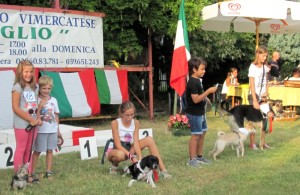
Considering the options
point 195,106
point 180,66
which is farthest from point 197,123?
point 180,66

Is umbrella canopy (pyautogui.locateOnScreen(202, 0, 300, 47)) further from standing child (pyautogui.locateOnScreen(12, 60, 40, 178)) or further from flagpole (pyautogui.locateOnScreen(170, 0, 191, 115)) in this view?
standing child (pyautogui.locateOnScreen(12, 60, 40, 178))

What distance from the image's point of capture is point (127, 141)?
6148mm

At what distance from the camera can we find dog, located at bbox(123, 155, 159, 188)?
5.41 metres

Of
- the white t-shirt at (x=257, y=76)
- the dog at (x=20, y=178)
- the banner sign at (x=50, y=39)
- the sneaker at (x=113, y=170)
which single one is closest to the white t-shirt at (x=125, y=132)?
the sneaker at (x=113, y=170)

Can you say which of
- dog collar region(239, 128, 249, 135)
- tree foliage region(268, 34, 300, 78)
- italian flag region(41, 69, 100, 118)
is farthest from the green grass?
tree foliage region(268, 34, 300, 78)

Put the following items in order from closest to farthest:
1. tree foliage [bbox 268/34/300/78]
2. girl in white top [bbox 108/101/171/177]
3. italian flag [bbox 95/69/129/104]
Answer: girl in white top [bbox 108/101/171/177] → italian flag [bbox 95/69/129/104] → tree foliage [bbox 268/34/300/78]

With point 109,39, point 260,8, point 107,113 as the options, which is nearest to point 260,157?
point 260,8

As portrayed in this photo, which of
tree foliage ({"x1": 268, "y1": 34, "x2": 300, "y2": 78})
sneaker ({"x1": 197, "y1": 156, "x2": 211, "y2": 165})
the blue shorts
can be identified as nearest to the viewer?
the blue shorts

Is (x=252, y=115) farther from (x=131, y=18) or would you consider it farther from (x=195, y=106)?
(x=131, y=18)

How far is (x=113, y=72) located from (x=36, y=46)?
6.88ft

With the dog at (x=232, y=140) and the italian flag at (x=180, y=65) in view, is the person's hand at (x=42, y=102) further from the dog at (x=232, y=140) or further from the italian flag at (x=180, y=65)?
the italian flag at (x=180, y=65)

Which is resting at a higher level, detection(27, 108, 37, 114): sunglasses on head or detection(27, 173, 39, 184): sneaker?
detection(27, 108, 37, 114): sunglasses on head

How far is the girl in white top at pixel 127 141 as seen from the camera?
234 inches

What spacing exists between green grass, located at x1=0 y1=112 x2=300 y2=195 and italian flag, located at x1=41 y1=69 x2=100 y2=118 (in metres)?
2.98
